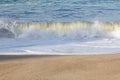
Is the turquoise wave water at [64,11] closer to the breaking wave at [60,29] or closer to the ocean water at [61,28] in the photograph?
the ocean water at [61,28]

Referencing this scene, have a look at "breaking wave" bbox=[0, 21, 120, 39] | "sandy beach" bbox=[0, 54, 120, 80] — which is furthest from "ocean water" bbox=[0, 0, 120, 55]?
"sandy beach" bbox=[0, 54, 120, 80]

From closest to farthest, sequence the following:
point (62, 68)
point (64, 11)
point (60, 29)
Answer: point (62, 68), point (60, 29), point (64, 11)

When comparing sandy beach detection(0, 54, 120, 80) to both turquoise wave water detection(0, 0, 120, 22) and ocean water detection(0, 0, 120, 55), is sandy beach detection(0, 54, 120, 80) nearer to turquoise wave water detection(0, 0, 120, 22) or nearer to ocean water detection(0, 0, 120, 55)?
ocean water detection(0, 0, 120, 55)

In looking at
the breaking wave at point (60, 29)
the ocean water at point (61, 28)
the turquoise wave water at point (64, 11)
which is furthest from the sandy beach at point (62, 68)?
the turquoise wave water at point (64, 11)

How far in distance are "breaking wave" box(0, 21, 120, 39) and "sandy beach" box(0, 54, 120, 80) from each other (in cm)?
300

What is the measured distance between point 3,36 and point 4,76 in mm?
4296

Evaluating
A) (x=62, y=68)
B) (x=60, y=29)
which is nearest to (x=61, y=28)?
(x=60, y=29)

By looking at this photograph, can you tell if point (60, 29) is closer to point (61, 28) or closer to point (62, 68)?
point (61, 28)

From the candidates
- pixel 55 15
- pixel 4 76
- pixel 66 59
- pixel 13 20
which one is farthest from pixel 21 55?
pixel 55 15

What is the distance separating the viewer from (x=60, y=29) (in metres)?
11.1

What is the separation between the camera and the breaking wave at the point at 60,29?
394 inches

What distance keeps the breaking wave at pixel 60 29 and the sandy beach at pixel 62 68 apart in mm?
3005

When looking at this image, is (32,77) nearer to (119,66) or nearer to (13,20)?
(119,66)

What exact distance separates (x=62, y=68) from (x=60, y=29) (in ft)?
16.6
